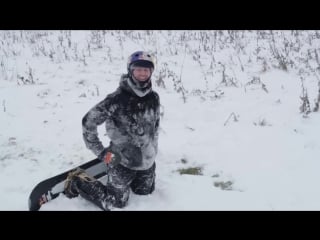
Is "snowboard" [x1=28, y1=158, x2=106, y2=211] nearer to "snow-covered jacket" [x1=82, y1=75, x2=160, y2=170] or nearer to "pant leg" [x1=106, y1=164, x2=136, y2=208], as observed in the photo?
"pant leg" [x1=106, y1=164, x2=136, y2=208]

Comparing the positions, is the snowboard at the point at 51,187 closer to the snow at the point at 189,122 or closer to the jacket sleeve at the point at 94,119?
the snow at the point at 189,122

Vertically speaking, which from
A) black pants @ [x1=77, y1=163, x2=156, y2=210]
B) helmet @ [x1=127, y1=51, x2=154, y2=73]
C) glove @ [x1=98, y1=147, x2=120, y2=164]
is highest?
helmet @ [x1=127, y1=51, x2=154, y2=73]

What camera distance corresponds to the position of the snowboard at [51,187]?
4520 mm

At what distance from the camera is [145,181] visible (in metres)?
4.90

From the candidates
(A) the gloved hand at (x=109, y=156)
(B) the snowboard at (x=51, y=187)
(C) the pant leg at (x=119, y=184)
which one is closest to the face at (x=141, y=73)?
(A) the gloved hand at (x=109, y=156)

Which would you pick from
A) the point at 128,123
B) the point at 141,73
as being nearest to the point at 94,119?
the point at 128,123

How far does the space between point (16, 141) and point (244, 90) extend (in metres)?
3.79

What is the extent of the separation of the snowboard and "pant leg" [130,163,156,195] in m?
0.52

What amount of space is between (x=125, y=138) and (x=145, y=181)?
0.55 m

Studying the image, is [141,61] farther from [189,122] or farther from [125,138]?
[189,122]

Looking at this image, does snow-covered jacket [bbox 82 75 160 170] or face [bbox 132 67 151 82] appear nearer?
face [bbox 132 67 151 82]

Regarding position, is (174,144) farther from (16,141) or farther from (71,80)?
(71,80)

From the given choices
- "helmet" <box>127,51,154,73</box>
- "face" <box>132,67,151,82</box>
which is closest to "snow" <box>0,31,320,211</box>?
"face" <box>132,67,151,82</box>

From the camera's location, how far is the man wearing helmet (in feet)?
Answer: 15.0
